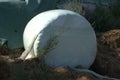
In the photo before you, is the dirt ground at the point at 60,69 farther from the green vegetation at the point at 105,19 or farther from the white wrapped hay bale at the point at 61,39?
the green vegetation at the point at 105,19

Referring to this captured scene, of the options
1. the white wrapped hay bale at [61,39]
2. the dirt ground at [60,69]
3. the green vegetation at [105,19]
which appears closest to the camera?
the dirt ground at [60,69]

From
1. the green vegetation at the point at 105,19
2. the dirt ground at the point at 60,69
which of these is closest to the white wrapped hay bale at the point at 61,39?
the dirt ground at the point at 60,69

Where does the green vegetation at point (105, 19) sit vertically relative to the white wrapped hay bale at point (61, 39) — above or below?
below

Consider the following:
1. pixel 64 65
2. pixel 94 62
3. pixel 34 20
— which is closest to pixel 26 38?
pixel 34 20

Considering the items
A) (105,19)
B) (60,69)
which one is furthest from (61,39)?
(105,19)

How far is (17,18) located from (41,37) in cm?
155

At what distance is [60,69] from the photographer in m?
6.39

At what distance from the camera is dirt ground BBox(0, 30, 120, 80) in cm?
568

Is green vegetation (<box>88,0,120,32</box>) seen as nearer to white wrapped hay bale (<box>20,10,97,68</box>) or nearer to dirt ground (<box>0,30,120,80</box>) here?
dirt ground (<box>0,30,120,80</box>)

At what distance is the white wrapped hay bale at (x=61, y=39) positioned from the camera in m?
6.73

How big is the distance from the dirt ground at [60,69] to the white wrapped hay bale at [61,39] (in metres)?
0.27

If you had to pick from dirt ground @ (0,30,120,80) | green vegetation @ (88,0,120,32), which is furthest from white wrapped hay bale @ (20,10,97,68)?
green vegetation @ (88,0,120,32)

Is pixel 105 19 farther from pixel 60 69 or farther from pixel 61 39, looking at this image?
pixel 60 69

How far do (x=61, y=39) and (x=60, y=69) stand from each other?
2.07ft
